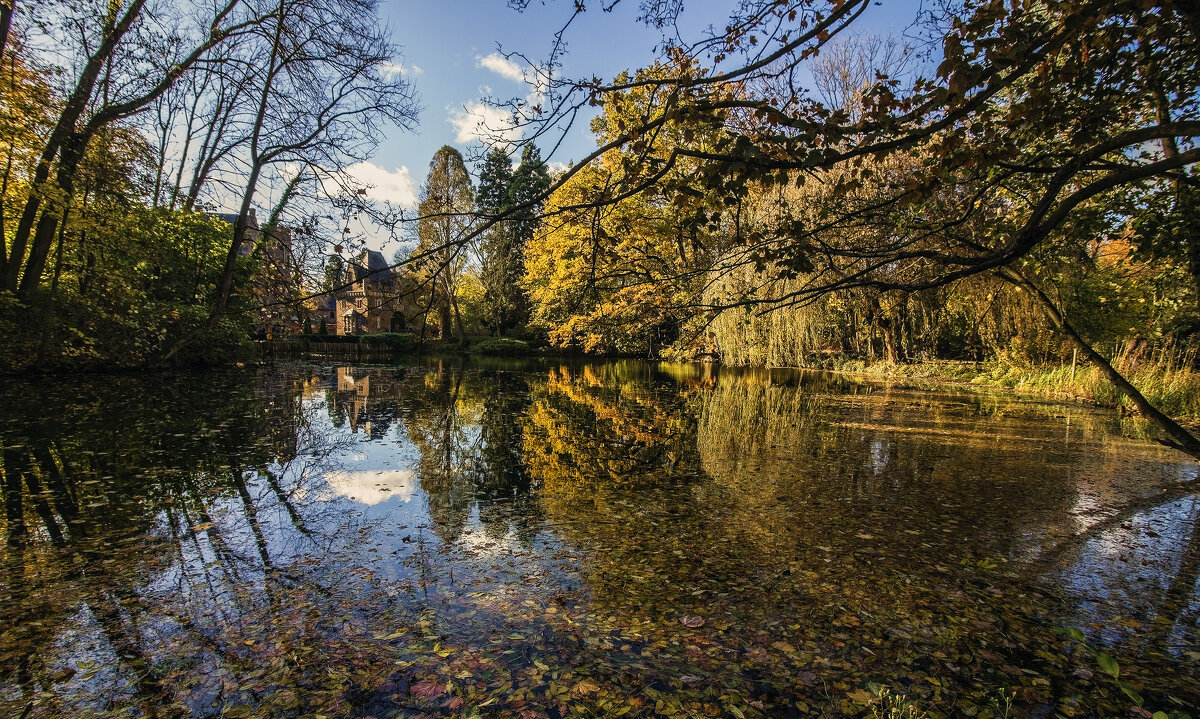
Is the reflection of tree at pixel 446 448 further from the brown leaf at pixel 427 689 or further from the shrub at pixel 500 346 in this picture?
the shrub at pixel 500 346

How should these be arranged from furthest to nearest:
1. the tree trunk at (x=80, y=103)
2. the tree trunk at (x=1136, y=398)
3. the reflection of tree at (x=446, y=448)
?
the tree trunk at (x=80, y=103) → the reflection of tree at (x=446, y=448) → the tree trunk at (x=1136, y=398)

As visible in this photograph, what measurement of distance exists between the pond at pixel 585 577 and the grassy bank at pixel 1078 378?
238 centimetres

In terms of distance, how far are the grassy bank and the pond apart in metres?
2.38

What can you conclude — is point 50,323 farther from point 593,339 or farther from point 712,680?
point 712,680

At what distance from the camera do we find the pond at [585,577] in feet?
7.85

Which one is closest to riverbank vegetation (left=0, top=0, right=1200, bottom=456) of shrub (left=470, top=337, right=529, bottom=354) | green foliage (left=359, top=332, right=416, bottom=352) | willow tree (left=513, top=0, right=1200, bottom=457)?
willow tree (left=513, top=0, right=1200, bottom=457)

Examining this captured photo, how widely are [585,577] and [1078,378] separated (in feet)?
51.5

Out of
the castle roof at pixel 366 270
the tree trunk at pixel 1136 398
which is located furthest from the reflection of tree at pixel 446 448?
the tree trunk at pixel 1136 398

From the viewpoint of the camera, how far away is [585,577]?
352 cm

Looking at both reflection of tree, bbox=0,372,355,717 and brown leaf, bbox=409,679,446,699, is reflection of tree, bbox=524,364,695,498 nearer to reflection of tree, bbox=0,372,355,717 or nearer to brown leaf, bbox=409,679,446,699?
reflection of tree, bbox=0,372,355,717

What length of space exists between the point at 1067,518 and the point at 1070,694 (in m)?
3.10

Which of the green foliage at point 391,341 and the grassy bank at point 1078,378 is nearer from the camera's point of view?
the grassy bank at point 1078,378

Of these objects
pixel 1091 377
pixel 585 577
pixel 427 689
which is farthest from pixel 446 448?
pixel 1091 377

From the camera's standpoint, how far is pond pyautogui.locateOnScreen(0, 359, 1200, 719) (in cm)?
239
